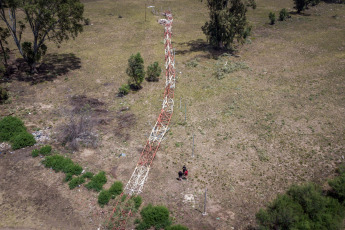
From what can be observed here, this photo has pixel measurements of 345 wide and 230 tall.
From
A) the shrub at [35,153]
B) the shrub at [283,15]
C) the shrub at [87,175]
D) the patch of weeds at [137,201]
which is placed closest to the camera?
the patch of weeds at [137,201]

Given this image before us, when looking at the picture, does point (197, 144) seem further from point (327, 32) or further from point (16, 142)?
point (327, 32)

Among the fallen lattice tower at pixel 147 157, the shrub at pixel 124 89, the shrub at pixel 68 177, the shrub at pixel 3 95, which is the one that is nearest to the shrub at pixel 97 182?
the shrub at pixel 68 177

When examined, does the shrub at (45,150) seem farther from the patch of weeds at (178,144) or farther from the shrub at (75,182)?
the patch of weeds at (178,144)

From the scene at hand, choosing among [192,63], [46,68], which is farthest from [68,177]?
[192,63]

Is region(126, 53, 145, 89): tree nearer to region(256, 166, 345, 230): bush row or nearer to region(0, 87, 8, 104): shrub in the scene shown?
region(0, 87, 8, 104): shrub

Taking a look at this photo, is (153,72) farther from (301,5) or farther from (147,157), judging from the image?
(301,5)

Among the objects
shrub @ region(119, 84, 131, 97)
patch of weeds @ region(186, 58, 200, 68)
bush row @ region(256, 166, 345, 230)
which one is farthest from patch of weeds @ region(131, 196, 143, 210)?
patch of weeds @ region(186, 58, 200, 68)

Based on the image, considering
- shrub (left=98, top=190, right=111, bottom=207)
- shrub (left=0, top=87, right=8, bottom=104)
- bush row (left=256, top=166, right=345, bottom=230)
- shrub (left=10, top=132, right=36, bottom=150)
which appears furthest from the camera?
shrub (left=0, top=87, right=8, bottom=104)
